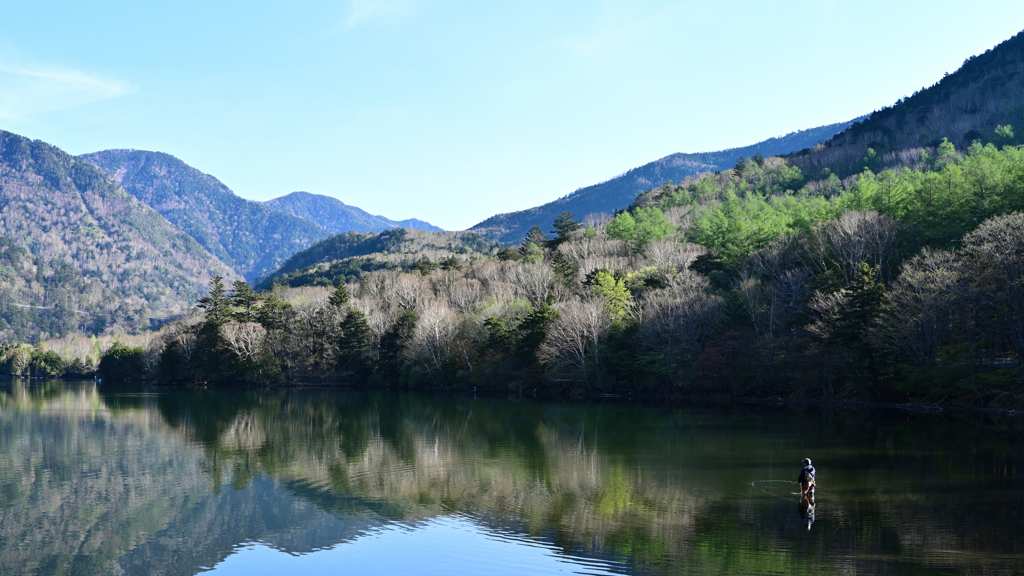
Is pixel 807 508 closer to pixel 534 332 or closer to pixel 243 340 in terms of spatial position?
pixel 534 332

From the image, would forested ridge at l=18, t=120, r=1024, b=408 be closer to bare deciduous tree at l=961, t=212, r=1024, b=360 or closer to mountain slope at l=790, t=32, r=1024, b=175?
bare deciduous tree at l=961, t=212, r=1024, b=360

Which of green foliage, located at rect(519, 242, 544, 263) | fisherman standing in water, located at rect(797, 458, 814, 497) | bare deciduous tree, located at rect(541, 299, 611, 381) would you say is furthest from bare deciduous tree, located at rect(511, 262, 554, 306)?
fisherman standing in water, located at rect(797, 458, 814, 497)

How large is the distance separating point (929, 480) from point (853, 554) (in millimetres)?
9517

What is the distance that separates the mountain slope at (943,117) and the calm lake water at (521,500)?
11434 cm

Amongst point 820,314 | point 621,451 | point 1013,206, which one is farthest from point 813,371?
point 621,451

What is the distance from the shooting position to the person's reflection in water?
18.2 m

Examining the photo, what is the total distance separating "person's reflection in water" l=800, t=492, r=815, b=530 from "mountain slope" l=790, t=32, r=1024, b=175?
407 feet

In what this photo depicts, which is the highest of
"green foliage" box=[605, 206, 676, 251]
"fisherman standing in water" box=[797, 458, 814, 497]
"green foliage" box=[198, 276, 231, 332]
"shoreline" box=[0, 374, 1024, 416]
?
"green foliage" box=[605, 206, 676, 251]

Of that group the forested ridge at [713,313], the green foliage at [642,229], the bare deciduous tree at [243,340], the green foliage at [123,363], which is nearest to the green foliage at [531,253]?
the forested ridge at [713,313]

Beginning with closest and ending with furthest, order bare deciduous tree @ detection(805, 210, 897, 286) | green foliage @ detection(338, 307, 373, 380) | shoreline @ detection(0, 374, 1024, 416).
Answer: shoreline @ detection(0, 374, 1024, 416) → bare deciduous tree @ detection(805, 210, 897, 286) → green foliage @ detection(338, 307, 373, 380)

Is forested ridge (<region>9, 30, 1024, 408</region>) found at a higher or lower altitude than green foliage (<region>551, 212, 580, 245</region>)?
lower

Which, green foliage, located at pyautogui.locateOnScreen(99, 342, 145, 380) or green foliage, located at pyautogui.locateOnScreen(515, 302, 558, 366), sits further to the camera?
green foliage, located at pyautogui.locateOnScreen(99, 342, 145, 380)

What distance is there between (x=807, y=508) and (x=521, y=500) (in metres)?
8.14

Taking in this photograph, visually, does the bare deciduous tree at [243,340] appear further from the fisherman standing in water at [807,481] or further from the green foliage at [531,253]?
the fisherman standing in water at [807,481]
